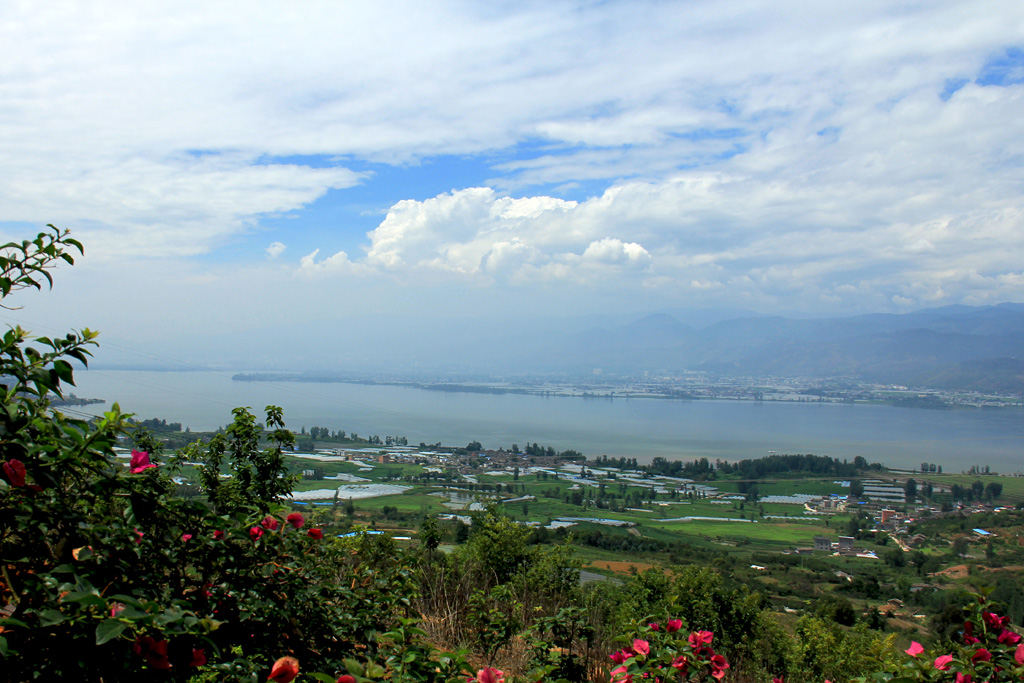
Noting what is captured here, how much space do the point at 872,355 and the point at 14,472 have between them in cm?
16511

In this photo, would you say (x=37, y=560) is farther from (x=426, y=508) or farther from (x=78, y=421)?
(x=426, y=508)

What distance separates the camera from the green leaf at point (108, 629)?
3.24 ft

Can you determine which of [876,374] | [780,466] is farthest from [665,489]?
[876,374]

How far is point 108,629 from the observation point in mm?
1011

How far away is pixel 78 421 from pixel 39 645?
1.59ft

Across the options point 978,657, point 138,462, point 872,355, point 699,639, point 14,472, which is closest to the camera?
point 14,472

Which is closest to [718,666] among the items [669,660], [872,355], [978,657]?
[669,660]

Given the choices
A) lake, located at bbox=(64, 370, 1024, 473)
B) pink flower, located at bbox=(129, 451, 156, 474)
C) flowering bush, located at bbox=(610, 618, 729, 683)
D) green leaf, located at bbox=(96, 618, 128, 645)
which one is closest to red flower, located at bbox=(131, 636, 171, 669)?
green leaf, located at bbox=(96, 618, 128, 645)

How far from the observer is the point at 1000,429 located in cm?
6744

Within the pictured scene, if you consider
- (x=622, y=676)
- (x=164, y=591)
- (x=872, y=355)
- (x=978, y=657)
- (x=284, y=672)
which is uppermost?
(x=872, y=355)

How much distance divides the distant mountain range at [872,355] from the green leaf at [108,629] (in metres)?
121

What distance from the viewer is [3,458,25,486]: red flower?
114cm

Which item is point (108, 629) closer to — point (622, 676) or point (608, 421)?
point (622, 676)

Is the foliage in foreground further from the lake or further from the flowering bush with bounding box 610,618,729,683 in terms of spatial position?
the lake
